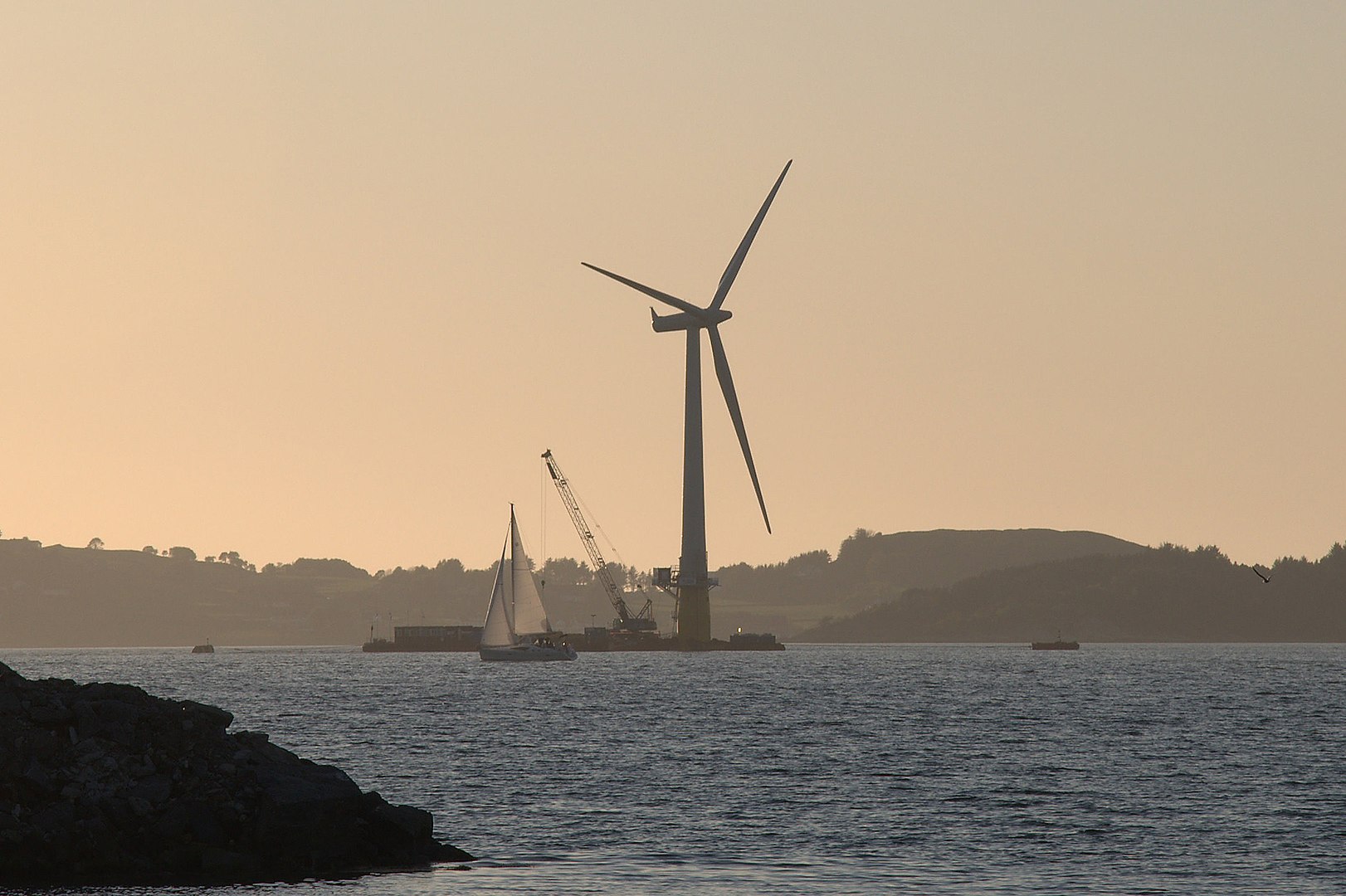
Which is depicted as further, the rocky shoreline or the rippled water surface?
the rippled water surface

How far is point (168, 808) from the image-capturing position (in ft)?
208

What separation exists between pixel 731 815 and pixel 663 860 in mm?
14167

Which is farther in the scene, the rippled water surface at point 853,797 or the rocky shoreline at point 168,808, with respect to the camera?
the rippled water surface at point 853,797

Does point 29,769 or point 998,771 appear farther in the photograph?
point 998,771

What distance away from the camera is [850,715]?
15662 centimetres

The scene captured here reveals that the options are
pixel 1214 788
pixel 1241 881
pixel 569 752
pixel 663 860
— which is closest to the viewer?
pixel 1241 881

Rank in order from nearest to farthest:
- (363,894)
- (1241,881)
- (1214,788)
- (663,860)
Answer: (363,894)
(1241,881)
(663,860)
(1214,788)

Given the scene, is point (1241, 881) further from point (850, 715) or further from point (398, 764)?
point (850, 715)

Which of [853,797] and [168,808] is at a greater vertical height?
[168,808]

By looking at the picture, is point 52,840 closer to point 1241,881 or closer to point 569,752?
point 1241,881

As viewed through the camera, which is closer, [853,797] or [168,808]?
[168,808]

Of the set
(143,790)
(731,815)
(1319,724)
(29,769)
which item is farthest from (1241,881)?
(1319,724)

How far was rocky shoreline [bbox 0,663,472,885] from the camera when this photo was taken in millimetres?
61281

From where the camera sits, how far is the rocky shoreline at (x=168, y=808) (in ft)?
201
